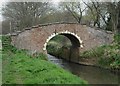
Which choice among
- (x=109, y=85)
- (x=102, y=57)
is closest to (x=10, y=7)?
(x=102, y=57)

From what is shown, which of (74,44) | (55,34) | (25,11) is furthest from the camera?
(25,11)

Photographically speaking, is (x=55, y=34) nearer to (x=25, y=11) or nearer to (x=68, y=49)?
(x=68, y=49)

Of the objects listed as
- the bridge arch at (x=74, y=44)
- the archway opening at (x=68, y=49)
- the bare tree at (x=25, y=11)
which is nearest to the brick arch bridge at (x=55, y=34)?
A: the bridge arch at (x=74, y=44)

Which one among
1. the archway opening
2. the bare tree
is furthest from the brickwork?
the bare tree

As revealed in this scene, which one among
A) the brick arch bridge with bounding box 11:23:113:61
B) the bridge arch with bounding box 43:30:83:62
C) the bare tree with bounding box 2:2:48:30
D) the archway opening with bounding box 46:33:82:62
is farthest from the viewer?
the bare tree with bounding box 2:2:48:30

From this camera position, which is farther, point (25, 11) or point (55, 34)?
point (25, 11)

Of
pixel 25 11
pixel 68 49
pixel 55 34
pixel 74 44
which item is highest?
pixel 25 11

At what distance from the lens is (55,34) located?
1062 inches

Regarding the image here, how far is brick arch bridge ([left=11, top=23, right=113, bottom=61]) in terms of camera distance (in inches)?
1032

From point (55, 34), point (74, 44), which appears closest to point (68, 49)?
point (74, 44)

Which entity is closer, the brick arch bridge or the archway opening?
the brick arch bridge

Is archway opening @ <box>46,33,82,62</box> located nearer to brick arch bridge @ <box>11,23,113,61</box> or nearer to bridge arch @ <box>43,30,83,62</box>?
bridge arch @ <box>43,30,83,62</box>

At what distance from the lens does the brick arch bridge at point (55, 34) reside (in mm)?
26219

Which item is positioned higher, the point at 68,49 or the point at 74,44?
the point at 74,44
